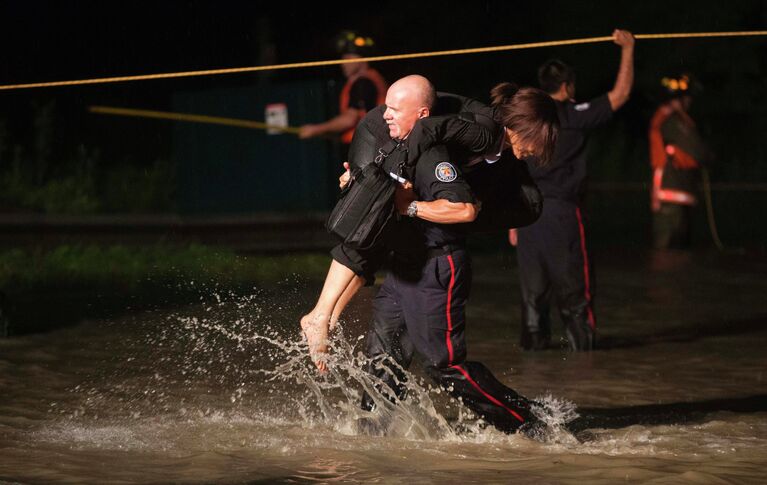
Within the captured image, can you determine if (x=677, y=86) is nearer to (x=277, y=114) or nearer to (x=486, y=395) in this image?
(x=277, y=114)

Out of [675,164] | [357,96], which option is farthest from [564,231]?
[675,164]

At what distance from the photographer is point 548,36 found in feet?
89.1

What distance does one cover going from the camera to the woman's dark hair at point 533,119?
590 cm

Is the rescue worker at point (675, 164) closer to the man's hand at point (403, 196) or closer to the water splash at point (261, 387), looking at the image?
the water splash at point (261, 387)

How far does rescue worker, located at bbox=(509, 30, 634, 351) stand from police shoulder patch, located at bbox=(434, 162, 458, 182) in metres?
3.49

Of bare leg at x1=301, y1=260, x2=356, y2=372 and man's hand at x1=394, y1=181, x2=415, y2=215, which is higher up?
man's hand at x1=394, y1=181, x2=415, y2=215

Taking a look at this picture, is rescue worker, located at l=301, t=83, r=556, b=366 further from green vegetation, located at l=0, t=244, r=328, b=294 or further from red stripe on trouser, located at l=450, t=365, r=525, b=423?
green vegetation, located at l=0, t=244, r=328, b=294

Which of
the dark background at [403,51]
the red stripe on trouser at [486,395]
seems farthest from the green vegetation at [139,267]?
the dark background at [403,51]

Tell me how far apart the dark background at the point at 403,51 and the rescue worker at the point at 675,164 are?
20.9 feet

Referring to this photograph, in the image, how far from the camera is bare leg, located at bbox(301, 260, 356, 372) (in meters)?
6.03

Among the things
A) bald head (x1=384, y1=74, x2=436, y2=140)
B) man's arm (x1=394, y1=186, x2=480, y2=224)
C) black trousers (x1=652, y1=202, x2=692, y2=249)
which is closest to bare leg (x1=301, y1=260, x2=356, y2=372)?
man's arm (x1=394, y1=186, x2=480, y2=224)

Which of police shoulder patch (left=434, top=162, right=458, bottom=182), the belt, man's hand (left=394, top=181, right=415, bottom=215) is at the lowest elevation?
the belt

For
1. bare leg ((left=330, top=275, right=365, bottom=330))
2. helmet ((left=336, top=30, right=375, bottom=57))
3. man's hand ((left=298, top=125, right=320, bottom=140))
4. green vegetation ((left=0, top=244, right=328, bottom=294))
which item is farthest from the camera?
helmet ((left=336, top=30, right=375, bottom=57))

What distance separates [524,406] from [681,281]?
7.48 m
